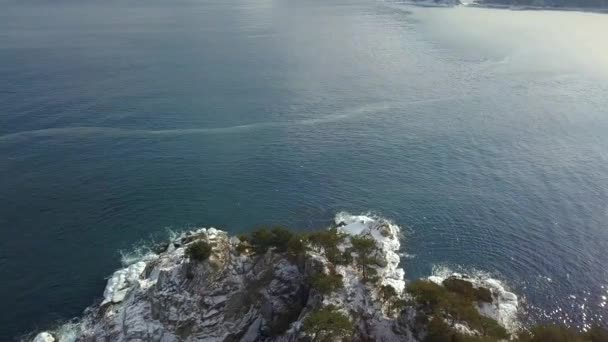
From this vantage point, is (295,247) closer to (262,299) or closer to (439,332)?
(262,299)

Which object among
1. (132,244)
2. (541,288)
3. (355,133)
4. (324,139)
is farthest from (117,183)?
(541,288)

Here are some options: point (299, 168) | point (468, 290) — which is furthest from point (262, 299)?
point (299, 168)

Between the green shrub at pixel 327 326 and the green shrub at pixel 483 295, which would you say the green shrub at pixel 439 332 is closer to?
the green shrub at pixel 327 326

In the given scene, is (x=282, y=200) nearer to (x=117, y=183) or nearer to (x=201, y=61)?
(x=117, y=183)

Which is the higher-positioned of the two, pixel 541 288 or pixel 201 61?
pixel 201 61

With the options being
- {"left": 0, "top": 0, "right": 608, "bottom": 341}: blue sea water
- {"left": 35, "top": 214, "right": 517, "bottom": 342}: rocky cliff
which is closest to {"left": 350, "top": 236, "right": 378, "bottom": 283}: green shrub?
{"left": 35, "top": 214, "right": 517, "bottom": 342}: rocky cliff

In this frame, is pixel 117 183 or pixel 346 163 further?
pixel 346 163
